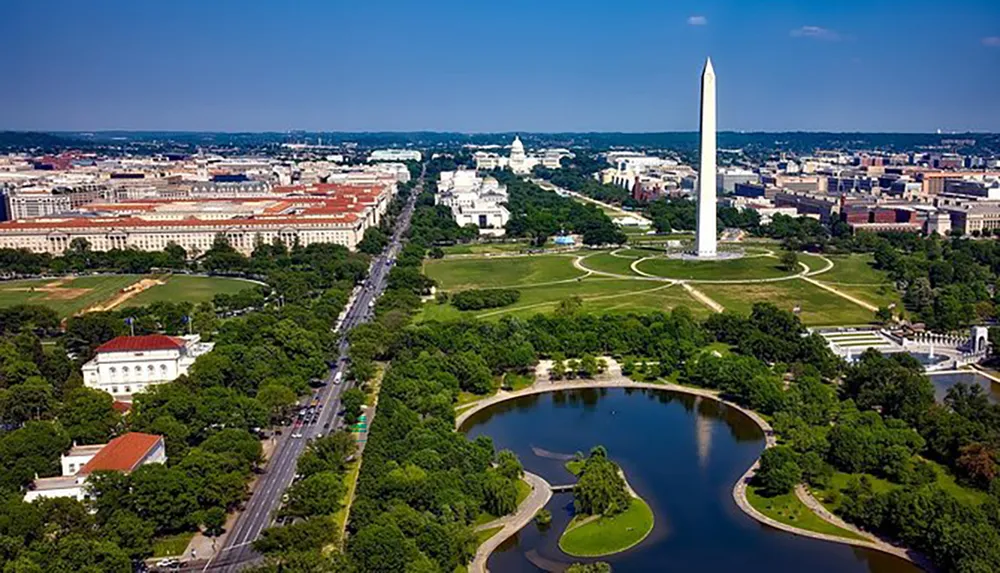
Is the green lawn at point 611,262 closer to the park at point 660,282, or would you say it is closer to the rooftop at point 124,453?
the park at point 660,282

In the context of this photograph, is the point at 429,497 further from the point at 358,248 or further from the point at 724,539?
the point at 358,248

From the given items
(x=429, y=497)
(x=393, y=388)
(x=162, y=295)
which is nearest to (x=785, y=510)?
(x=429, y=497)

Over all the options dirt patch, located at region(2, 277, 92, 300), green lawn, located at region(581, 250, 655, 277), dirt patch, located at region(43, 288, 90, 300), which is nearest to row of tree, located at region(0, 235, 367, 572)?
dirt patch, located at region(43, 288, 90, 300)

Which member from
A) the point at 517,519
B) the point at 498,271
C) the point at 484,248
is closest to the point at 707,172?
the point at 498,271

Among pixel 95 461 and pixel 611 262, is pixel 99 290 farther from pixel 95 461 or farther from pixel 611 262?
pixel 611 262

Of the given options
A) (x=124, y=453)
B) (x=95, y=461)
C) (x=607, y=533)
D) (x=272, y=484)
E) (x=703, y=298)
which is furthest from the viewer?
(x=703, y=298)

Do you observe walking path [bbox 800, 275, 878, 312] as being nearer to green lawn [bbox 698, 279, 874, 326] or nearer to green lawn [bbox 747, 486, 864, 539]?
green lawn [bbox 698, 279, 874, 326]

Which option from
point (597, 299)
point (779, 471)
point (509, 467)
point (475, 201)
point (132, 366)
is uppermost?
point (475, 201)
